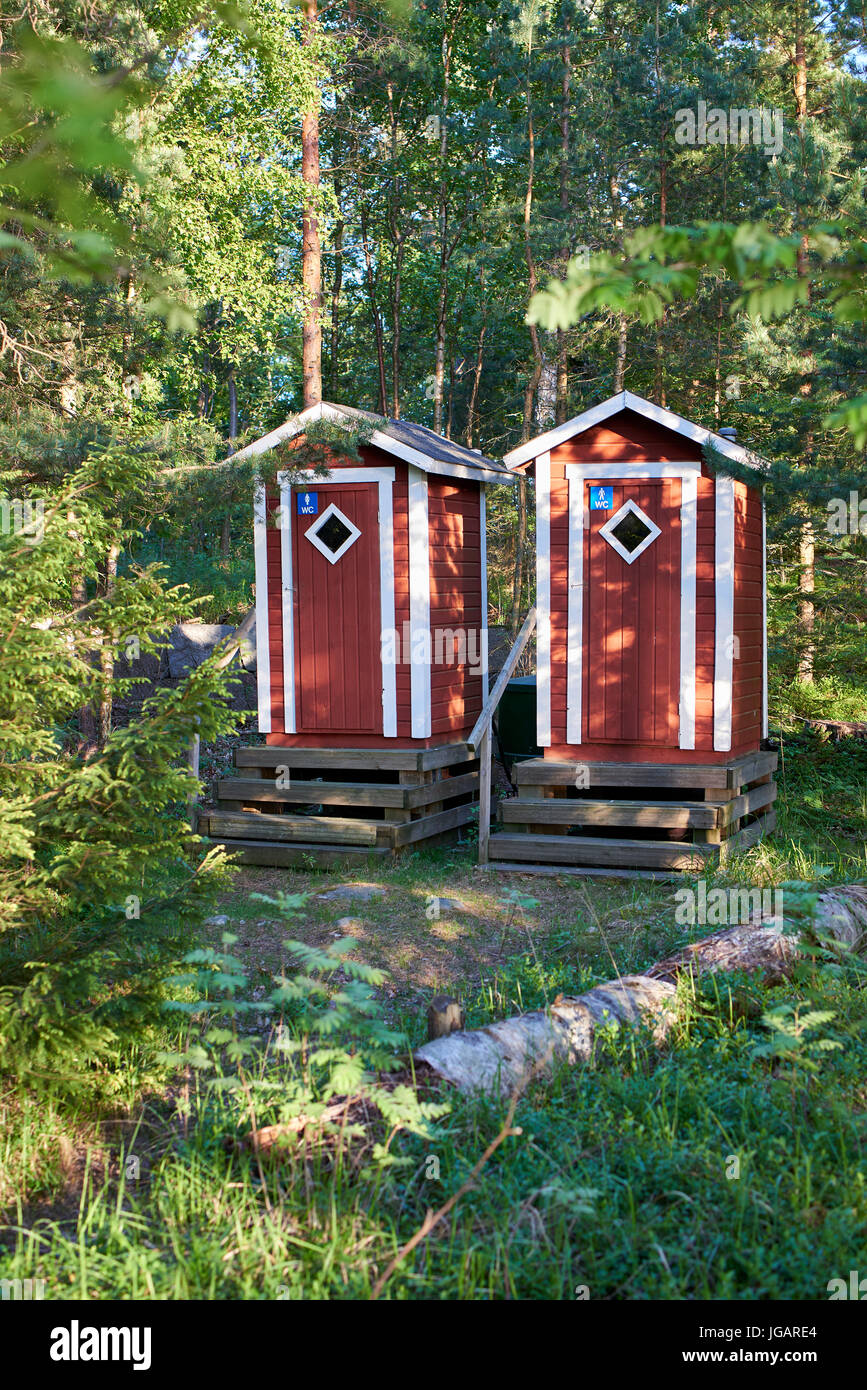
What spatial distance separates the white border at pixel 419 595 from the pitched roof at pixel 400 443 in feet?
0.79

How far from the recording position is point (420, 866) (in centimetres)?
850

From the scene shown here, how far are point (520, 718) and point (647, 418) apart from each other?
3.67 metres

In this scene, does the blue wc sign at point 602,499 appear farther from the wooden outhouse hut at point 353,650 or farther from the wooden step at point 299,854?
the wooden step at point 299,854

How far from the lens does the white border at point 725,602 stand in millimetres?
8336

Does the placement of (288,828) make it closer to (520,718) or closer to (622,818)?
(622,818)

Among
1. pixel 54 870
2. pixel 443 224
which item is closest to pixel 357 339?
pixel 443 224

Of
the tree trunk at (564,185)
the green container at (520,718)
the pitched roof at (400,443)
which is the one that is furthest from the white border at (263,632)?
the tree trunk at (564,185)

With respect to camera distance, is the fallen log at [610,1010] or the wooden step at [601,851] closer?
the fallen log at [610,1010]

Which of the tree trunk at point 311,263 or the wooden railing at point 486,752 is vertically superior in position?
the tree trunk at point 311,263

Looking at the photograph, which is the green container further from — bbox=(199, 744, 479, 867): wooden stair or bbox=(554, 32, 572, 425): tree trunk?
bbox=(554, 32, 572, 425): tree trunk

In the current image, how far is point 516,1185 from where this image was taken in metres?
3.19

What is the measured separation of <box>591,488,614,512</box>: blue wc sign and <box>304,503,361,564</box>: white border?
200 centimetres

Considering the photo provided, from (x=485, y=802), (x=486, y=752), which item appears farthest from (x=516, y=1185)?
(x=486, y=752)

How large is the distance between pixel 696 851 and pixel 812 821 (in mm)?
2495
